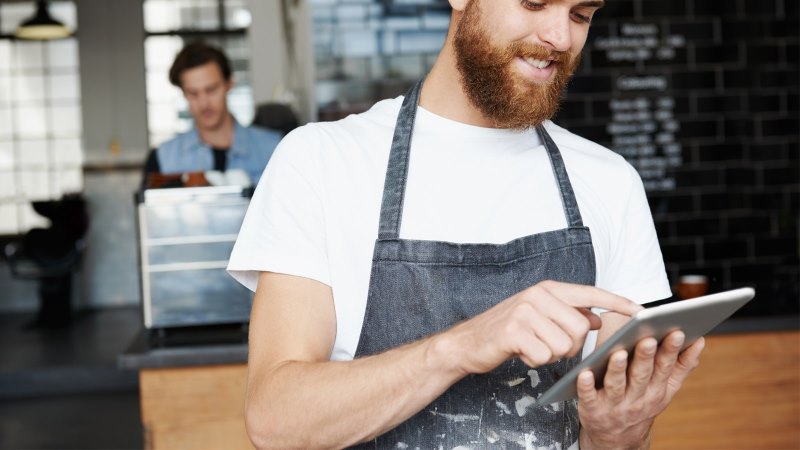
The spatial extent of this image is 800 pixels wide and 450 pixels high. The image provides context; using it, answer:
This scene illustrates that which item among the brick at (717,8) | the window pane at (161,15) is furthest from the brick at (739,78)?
the window pane at (161,15)

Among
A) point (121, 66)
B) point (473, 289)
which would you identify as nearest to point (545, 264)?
point (473, 289)

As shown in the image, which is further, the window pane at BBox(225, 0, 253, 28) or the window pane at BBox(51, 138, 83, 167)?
the window pane at BBox(225, 0, 253, 28)

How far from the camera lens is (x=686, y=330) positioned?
1.00 m

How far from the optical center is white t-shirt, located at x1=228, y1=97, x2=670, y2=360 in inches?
47.0

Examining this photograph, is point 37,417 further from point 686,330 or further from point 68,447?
point 686,330

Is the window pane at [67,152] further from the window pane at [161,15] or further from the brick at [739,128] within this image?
the brick at [739,128]

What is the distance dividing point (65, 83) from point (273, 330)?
8.68 meters

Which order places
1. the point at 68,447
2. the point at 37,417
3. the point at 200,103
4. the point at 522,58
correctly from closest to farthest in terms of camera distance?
1. the point at 522,58
2. the point at 200,103
3. the point at 68,447
4. the point at 37,417

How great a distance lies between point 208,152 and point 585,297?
9.38 ft

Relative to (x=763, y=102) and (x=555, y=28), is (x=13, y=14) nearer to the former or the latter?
(x=763, y=102)

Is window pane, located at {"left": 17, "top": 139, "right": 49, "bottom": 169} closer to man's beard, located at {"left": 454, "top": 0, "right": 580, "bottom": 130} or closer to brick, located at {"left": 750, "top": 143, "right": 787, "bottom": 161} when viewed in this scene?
brick, located at {"left": 750, "top": 143, "right": 787, "bottom": 161}

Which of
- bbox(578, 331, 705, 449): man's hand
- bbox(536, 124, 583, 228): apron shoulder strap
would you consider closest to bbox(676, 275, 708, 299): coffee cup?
bbox(536, 124, 583, 228): apron shoulder strap

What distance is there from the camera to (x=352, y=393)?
1029 mm

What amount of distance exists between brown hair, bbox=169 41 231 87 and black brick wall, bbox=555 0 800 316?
5.60 feet
